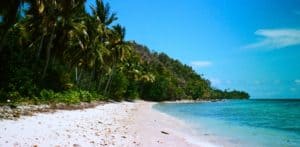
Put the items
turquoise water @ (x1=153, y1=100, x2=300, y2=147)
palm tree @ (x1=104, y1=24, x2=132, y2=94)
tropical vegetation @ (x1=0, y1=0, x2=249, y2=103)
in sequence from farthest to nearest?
1. palm tree @ (x1=104, y1=24, x2=132, y2=94)
2. tropical vegetation @ (x1=0, y1=0, x2=249, y2=103)
3. turquoise water @ (x1=153, y1=100, x2=300, y2=147)

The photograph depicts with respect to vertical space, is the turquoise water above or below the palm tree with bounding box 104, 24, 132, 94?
below

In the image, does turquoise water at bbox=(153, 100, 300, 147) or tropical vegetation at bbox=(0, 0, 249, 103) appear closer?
turquoise water at bbox=(153, 100, 300, 147)

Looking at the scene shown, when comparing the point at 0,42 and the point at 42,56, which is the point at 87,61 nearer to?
the point at 42,56

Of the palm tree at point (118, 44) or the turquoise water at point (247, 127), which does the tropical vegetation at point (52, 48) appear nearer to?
the palm tree at point (118, 44)

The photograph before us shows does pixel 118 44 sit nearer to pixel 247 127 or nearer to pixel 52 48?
pixel 52 48

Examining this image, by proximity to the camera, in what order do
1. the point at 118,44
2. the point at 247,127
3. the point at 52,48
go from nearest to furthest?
1. the point at 247,127
2. the point at 52,48
3. the point at 118,44

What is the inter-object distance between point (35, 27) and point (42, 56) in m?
3.20

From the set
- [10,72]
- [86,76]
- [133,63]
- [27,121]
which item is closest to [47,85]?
[10,72]

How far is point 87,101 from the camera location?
117 feet

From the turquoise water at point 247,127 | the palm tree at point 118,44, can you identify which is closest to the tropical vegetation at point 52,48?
the palm tree at point 118,44

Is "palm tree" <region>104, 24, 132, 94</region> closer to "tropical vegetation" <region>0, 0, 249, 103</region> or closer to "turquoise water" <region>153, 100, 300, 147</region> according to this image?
"tropical vegetation" <region>0, 0, 249, 103</region>

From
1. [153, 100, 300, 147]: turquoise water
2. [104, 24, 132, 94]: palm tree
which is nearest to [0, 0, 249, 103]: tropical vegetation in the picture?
[104, 24, 132, 94]: palm tree

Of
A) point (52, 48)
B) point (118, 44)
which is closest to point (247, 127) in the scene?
point (52, 48)

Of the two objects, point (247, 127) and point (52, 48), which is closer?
point (247, 127)
